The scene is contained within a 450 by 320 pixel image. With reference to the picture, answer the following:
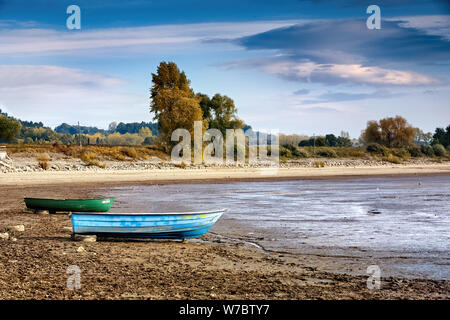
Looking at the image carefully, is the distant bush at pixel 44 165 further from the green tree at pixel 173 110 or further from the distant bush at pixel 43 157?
the green tree at pixel 173 110

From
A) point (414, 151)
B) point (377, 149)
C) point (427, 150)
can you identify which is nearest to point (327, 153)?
point (377, 149)

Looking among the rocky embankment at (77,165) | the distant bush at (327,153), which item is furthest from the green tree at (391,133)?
the rocky embankment at (77,165)

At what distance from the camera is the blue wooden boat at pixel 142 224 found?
15727 millimetres

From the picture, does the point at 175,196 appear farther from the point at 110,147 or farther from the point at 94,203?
the point at 110,147

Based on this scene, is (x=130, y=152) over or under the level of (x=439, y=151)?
over

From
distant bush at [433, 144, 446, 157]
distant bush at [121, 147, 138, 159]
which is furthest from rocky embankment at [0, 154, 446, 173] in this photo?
distant bush at [433, 144, 446, 157]

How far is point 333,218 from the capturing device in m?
23.1

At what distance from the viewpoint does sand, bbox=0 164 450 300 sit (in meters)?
10.5

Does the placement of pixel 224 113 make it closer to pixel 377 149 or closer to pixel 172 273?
pixel 377 149

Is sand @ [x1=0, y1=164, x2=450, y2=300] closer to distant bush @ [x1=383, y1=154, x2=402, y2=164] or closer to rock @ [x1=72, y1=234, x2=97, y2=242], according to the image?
rock @ [x1=72, y1=234, x2=97, y2=242]

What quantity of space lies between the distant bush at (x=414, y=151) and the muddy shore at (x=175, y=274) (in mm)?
86310

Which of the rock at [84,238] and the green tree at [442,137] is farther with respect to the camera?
the green tree at [442,137]

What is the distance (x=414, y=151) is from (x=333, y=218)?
265 feet
